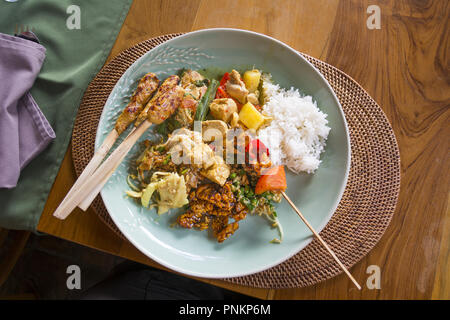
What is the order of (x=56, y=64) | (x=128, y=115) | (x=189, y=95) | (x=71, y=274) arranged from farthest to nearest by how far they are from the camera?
(x=71, y=274) < (x=56, y=64) < (x=189, y=95) < (x=128, y=115)

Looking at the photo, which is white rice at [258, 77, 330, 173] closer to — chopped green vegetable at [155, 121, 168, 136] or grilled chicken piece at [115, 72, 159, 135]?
chopped green vegetable at [155, 121, 168, 136]

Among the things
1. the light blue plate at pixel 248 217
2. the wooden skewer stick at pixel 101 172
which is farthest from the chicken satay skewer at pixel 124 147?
the light blue plate at pixel 248 217

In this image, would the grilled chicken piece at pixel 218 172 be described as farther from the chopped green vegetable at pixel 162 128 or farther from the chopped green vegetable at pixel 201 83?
the chopped green vegetable at pixel 201 83

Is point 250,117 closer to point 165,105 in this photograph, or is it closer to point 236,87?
point 236,87

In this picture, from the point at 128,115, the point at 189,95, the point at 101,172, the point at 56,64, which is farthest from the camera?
the point at 56,64

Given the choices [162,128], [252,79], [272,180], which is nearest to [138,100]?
[162,128]

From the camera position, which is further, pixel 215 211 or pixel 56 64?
pixel 56 64

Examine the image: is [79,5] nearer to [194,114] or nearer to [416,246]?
[194,114]
